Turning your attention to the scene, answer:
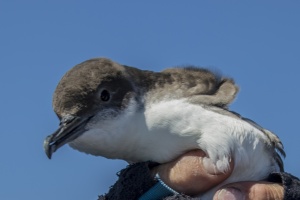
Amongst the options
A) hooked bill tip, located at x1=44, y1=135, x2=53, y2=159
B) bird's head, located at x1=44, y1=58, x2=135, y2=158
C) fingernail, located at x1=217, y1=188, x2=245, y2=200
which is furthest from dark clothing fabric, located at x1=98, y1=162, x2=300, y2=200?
hooked bill tip, located at x1=44, y1=135, x2=53, y2=159

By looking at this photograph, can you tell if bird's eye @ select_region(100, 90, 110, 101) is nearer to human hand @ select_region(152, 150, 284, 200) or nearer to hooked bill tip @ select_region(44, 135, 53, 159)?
hooked bill tip @ select_region(44, 135, 53, 159)

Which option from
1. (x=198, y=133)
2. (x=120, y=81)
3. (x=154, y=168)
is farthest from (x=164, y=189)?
(x=120, y=81)

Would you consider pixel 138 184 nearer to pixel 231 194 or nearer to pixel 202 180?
pixel 202 180

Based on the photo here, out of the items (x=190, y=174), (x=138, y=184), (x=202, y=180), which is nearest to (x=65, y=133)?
(x=138, y=184)

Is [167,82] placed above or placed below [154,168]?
above

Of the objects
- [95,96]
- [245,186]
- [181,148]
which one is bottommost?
[245,186]

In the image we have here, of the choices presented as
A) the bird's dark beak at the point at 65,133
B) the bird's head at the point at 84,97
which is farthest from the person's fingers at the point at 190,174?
the bird's dark beak at the point at 65,133

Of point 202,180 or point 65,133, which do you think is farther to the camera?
point 202,180

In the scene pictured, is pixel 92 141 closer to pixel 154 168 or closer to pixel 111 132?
pixel 111 132

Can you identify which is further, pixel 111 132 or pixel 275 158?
pixel 275 158
